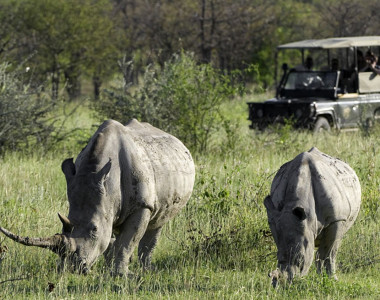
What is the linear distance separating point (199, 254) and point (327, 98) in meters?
10.2

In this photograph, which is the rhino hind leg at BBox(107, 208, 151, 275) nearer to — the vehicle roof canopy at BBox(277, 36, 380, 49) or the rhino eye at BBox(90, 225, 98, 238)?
the rhino eye at BBox(90, 225, 98, 238)

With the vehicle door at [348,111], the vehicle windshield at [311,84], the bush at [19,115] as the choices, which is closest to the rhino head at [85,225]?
the bush at [19,115]

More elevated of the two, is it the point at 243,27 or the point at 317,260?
the point at 243,27

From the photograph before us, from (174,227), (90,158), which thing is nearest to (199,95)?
(174,227)

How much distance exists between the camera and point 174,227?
30.1 ft

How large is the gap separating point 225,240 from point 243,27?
27377mm

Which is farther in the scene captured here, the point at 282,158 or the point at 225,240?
the point at 282,158

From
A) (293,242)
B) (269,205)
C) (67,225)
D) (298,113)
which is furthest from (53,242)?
(298,113)

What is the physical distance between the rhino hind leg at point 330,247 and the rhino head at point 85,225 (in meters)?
1.87

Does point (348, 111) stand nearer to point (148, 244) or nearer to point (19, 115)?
point (19, 115)

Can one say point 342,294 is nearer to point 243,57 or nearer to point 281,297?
point 281,297

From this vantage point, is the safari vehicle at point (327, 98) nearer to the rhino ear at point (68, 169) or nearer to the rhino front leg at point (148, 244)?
the rhino front leg at point (148, 244)

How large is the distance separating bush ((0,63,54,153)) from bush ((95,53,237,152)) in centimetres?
135

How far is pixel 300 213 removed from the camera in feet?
20.6
